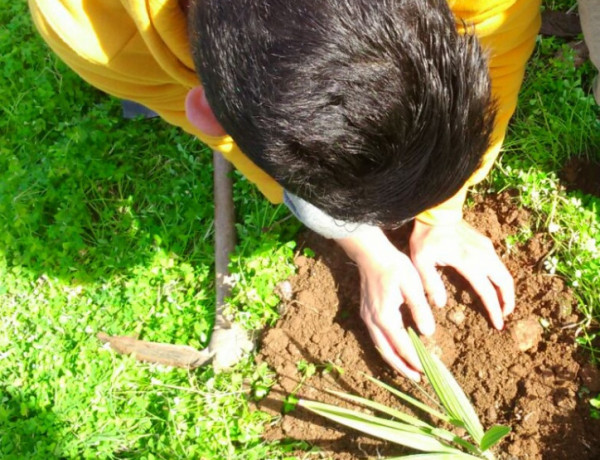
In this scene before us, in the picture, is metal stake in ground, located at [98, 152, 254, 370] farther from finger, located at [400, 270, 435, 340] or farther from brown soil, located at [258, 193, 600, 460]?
finger, located at [400, 270, 435, 340]

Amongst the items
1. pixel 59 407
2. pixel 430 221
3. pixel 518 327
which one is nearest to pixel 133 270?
pixel 59 407

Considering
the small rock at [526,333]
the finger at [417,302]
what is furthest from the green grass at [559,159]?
the finger at [417,302]

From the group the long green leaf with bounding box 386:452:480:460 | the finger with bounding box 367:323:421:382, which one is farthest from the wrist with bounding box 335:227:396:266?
the long green leaf with bounding box 386:452:480:460

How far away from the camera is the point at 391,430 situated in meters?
1.66

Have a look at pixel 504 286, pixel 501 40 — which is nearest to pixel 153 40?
pixel 501 40

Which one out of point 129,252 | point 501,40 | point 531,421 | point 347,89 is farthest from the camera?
point 129,252

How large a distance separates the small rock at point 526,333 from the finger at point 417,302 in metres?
0.25

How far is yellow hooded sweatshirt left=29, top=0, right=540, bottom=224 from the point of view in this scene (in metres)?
1.33

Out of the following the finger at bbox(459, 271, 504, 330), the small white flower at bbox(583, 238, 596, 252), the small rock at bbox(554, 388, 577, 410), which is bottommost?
the small rock at bbox(554, 388, 577, 410)

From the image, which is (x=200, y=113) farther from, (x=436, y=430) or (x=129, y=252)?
(x=129, y=252)

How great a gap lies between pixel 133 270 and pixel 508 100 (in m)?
1.57

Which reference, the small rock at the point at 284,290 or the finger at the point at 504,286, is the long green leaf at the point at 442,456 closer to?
the finger at the point at 504,286

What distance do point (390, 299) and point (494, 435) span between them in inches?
21.1

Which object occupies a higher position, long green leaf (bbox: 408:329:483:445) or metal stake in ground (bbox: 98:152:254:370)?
long green leaf (bbox: 408:329:483:445)
